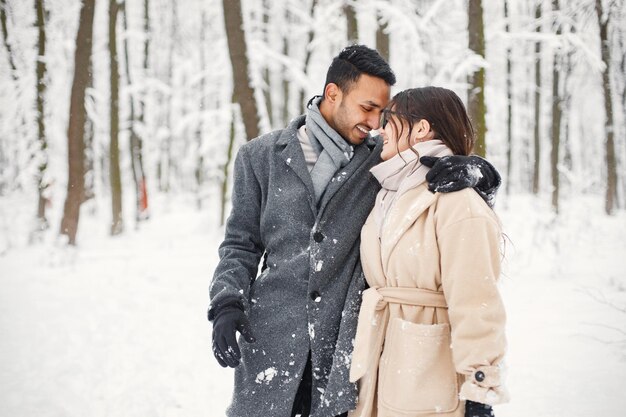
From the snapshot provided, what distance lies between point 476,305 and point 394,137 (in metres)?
0.83

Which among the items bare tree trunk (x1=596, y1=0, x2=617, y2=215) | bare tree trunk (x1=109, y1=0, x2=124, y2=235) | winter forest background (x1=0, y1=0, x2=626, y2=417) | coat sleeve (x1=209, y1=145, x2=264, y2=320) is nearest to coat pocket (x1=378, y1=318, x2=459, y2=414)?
coat sleeve (x1=209, y1=145, x2=264, y2=320)

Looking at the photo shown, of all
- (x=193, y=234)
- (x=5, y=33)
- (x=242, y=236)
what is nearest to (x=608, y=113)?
(x=193, y=234)

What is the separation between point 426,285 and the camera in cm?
173

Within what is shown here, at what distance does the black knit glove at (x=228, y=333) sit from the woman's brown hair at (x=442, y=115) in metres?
1.10

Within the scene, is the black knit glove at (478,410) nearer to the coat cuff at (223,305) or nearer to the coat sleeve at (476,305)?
the coat sleeve at (476,305)

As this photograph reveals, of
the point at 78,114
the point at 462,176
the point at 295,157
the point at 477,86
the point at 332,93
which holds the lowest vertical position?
the point at 462,176

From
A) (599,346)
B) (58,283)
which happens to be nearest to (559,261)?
(599,346)

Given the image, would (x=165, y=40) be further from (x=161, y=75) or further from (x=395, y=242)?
(x=395, y=242)

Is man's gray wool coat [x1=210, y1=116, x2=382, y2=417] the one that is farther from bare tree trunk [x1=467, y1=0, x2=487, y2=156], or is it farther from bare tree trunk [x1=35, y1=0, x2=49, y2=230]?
bare tree trunk [x1=35, y1=0, x2=49, y2=230]

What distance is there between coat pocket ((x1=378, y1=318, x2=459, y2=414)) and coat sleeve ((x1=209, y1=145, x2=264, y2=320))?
2.50 feet

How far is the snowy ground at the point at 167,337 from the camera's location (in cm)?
374

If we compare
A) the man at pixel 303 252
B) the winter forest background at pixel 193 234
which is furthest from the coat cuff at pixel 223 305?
the winter forest background at pixel 193 234

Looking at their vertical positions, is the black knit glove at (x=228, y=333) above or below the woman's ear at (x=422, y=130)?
below

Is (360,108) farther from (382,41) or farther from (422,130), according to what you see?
(382,41)
